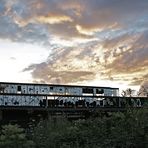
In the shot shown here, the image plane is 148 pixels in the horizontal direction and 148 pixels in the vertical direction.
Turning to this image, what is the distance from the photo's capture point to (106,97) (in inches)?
2591

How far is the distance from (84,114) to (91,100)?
378 cm

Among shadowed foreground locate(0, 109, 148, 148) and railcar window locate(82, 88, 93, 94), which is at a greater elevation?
railcar window locate(82, 88, 93, 94)

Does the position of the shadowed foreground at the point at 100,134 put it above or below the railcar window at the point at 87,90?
below

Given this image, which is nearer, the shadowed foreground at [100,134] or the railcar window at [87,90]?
the shadowed foreground at [100,134]

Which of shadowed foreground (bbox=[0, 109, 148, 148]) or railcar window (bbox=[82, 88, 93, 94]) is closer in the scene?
shadowed foreground (bbox=[0, 109, 148, 148])

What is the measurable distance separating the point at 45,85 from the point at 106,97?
11.3 m

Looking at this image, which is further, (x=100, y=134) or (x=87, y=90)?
(x=87, y=90)

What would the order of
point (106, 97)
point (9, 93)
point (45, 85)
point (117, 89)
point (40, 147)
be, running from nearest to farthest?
point (40, 147) < point (9, 93) < point (45, 85) < point (106, 97) < point (117, 89)

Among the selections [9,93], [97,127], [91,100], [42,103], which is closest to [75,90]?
[91,100]

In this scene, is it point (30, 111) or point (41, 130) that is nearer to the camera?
point (41, 130)

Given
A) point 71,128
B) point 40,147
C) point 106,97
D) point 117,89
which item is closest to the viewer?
point 40,147

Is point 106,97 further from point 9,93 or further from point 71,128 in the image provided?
point 71,128

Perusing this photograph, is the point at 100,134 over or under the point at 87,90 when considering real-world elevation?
under

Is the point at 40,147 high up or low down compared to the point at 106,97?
down
